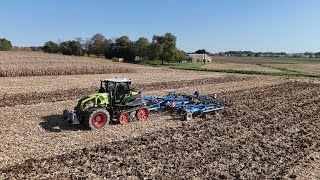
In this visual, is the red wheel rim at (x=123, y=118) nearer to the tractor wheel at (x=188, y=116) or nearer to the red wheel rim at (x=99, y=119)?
the red wheel rim at (x=99, y=119)

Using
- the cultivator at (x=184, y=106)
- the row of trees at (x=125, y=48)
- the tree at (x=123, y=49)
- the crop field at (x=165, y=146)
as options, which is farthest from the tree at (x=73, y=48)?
the cultivator at (x=184, y=106)

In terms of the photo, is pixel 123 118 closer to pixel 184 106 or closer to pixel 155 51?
pixel 184 106

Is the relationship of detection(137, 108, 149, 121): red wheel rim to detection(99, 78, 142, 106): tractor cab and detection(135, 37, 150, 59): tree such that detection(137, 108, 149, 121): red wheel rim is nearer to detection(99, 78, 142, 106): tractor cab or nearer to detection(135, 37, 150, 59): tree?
detection(99, 78, 142, 106): tractor cab

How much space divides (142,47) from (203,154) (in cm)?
7032

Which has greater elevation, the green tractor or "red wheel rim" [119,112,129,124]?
the green tractor

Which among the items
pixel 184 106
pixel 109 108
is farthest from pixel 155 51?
pixel 109 108

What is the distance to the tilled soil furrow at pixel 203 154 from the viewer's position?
9023 millimetres

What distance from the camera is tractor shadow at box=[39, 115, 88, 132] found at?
13130mm

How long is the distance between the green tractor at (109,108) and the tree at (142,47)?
6180cm

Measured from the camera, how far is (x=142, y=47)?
79812mm

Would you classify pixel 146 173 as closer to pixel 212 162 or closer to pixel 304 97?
pixel 212 162

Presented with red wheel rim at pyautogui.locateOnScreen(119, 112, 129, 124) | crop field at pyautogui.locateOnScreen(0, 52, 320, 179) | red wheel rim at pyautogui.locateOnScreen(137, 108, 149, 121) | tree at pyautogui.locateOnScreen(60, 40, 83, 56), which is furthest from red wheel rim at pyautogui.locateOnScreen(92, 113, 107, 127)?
tree at pyautogui.locateOnScreen(60, 40, 83, 56)

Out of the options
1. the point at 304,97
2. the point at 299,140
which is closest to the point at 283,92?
the point at 304,97

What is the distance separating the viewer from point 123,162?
977cm
